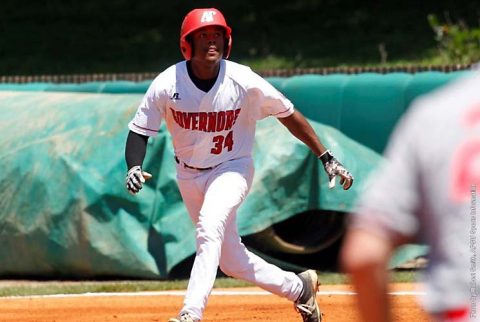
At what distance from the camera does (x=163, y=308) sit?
345 inches

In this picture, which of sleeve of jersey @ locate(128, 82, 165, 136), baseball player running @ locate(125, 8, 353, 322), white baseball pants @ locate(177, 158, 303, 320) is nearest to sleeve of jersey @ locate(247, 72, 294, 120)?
baseball player running @ locate(125, 8, 353, 322)

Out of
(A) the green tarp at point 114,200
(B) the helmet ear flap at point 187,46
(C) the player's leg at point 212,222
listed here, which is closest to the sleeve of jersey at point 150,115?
(B) the helmet ear flap at point 187,46

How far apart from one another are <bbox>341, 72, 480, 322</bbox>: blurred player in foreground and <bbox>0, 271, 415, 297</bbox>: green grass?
7.58 metres

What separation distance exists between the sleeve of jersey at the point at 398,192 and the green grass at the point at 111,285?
25.0 feet

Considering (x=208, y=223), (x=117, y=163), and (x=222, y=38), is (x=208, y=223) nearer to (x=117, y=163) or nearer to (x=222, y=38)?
(x=222, y=38)

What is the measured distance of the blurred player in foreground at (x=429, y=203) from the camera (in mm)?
2553

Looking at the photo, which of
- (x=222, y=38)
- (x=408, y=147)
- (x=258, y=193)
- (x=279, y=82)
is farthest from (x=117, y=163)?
(x=408, y=147)

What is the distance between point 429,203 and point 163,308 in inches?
249

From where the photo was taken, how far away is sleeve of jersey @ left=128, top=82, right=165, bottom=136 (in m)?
6.84

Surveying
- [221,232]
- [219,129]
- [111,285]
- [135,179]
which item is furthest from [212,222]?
[111,285]

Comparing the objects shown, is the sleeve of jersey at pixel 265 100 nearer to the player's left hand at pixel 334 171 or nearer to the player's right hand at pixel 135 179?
the player's left hand at pixel 334 171

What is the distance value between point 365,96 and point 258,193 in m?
1.99

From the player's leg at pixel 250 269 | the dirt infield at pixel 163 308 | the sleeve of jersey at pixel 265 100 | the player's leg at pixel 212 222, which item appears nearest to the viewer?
the player's leg at pixel 212 222

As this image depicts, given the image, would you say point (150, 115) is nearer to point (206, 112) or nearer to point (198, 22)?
point (206, 112)
